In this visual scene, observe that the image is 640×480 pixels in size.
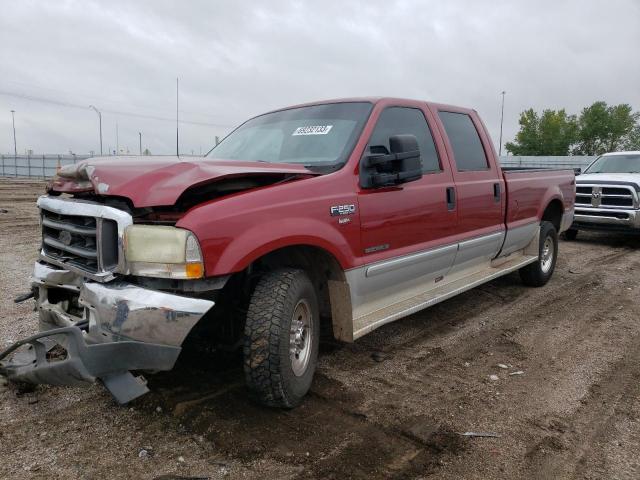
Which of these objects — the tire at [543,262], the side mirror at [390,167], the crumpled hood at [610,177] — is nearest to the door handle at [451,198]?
the side mirror at [390,167]

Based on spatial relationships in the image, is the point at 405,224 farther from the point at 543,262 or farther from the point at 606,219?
the point at 606,219

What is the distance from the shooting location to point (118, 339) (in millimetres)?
2645

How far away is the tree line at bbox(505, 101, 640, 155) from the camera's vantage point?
64.4m

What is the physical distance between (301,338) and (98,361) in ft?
4.03

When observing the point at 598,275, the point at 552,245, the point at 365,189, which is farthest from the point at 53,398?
the point at 598,275

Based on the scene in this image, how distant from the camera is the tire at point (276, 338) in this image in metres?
2.94

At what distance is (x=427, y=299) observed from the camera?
171 inches

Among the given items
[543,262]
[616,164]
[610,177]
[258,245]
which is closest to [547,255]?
[543,262]

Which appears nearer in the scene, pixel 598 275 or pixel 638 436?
pixel 638 436

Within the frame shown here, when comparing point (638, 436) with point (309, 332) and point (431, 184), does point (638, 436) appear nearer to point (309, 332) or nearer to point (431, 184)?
point (309, 332)

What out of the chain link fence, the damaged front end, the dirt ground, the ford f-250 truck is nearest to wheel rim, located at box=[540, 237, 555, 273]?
the dirt ground

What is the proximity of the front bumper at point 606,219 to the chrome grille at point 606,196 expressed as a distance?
120 mm

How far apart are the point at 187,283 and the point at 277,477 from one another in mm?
1066

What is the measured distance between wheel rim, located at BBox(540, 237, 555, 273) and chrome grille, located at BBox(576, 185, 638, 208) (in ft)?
13.1
